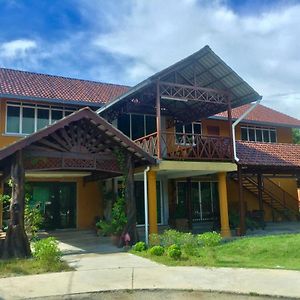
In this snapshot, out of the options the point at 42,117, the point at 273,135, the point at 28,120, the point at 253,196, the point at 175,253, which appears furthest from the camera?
the point at 273,135

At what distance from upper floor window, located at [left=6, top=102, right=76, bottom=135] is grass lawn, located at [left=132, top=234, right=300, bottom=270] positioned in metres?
8.47

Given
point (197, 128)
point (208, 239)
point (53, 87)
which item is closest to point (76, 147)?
point (208, 239)

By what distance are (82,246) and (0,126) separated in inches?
259

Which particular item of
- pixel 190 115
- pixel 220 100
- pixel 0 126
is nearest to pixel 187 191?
pixel 190 115

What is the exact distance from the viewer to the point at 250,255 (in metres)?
12.2

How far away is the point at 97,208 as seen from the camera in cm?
1928

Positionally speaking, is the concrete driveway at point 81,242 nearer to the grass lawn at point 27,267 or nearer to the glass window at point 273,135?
the grass lawn at point 27,267

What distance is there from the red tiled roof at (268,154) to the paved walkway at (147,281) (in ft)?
29.9

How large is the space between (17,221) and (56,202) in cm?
700

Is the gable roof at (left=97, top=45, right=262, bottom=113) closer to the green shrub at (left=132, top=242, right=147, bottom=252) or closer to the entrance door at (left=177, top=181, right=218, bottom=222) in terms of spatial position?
the green shrub at (left=132, top=242, right=147, bottom=252)

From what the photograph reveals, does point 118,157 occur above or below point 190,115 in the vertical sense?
below

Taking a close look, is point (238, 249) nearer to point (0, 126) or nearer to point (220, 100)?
point (220, 100)

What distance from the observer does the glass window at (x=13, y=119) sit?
58.2ft

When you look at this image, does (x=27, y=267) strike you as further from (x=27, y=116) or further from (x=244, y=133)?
(x=244, y=133)
